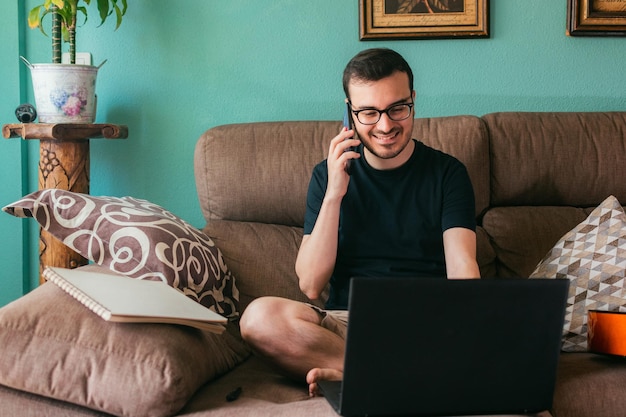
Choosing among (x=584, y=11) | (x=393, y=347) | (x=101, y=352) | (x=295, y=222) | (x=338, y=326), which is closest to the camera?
(x=393, y=347)

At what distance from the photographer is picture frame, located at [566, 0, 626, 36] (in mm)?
2641

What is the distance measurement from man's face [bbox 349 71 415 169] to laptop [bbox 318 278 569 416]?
69 cm

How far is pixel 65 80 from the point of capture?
2.49m

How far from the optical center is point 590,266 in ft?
6.98

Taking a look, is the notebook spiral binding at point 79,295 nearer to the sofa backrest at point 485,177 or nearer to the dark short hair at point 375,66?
the sofa backrest at point 485,177

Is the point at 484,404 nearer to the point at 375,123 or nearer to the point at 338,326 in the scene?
the point at 338,326

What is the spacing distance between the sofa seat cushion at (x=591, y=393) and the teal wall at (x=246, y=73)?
1129mm

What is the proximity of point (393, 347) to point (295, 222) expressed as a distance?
104 cm

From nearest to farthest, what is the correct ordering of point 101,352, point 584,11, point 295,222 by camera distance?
1. point 101,352
2. point 295,222
3. point 584,11

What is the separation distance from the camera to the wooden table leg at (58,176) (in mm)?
2494

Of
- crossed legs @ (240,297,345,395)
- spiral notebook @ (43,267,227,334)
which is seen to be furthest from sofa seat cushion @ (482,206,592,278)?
spiral notebook @ (43,267,227,334)

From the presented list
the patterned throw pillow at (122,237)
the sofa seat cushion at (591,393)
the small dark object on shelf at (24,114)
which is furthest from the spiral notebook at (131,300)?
the small dark object on shelf at (24,114)

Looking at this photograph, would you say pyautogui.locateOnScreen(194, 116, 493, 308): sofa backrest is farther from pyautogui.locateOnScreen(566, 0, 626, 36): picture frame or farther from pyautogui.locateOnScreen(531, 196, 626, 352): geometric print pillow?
pyautogui.locateOnScreen(566, 0, 626, 36): picture frame

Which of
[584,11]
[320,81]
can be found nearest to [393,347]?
[320,81]
